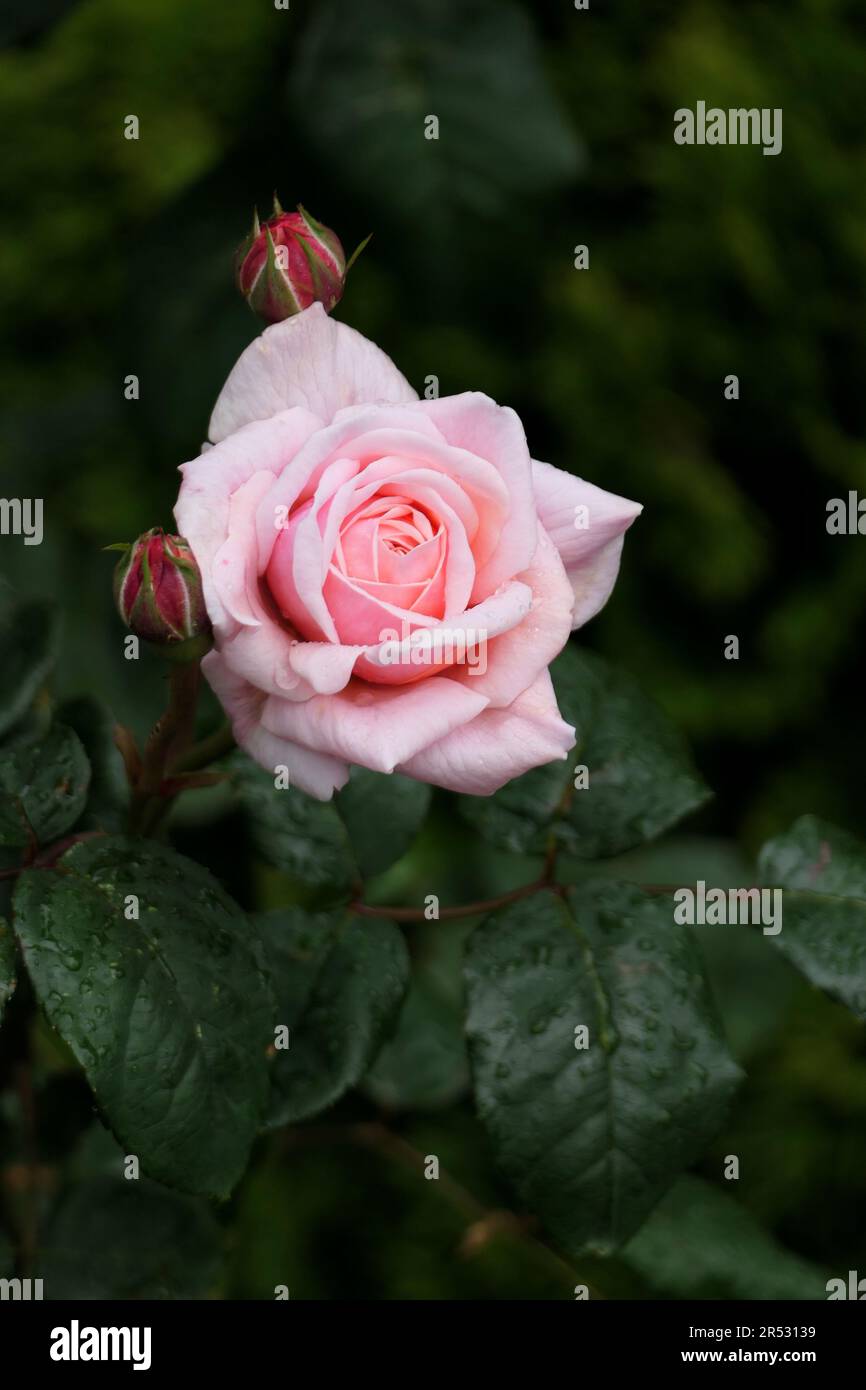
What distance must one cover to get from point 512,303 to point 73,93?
0.81 meters

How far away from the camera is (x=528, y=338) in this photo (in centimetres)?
182

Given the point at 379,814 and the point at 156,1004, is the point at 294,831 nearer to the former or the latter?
the point at 379,814

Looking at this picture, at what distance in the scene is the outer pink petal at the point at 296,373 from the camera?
2.31 feet

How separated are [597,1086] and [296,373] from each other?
40 centimetres

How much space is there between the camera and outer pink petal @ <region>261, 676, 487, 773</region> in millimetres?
640

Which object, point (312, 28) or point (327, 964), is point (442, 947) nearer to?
point (327, 964)

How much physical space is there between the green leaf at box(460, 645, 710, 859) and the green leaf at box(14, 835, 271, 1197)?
0.23m

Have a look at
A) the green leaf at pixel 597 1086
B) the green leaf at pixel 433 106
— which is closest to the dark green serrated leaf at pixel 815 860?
the green leaf at pixel 597 1086

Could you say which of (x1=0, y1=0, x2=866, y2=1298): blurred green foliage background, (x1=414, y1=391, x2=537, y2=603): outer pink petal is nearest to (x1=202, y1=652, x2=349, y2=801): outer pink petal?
(x1=414, y1=391, x2=537, y2=603): outer pink petal

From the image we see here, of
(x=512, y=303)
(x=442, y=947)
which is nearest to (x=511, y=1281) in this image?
(x=442, y=947)

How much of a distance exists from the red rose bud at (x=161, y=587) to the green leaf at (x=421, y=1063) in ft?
2.05

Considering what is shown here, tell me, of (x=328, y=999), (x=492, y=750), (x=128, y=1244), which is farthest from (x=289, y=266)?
(x=128, y=1244)

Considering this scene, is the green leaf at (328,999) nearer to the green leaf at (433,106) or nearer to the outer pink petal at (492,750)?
the outer pink petal at (492,750)

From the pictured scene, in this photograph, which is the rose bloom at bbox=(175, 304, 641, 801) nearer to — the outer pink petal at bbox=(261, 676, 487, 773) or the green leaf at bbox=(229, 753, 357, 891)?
the outer pink petal at bbox=(261, 676, 487, 773)
